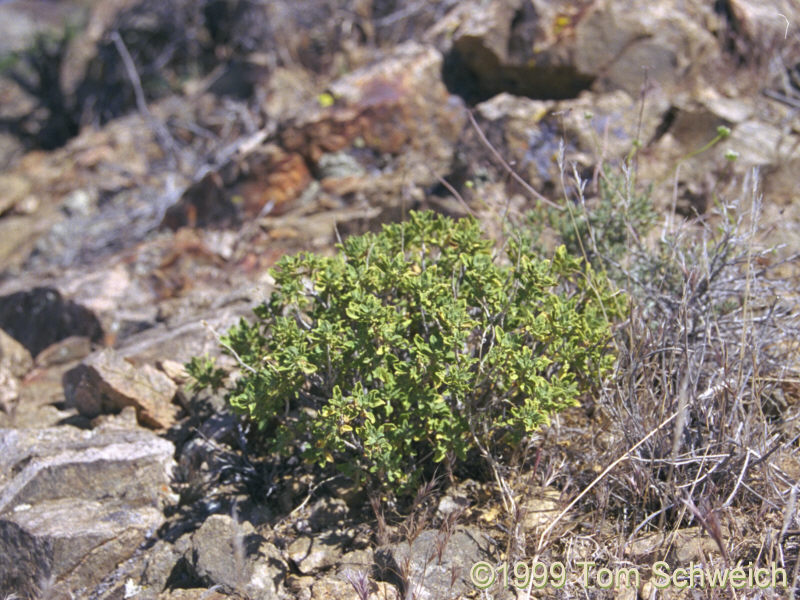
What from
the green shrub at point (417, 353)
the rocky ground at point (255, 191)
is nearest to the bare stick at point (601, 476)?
the rocky ground at point (255, 191)

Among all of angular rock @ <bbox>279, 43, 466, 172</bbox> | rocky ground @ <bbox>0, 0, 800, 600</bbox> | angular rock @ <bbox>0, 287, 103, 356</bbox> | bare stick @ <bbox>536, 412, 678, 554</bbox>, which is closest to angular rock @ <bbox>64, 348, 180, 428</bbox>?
rocky ground @ <bbox>0, 0, 800, 600</bbox>

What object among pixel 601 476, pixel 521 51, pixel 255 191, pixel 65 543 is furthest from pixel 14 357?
pixel 521 51

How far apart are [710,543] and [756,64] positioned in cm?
435

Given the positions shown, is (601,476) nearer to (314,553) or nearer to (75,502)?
(314,553)

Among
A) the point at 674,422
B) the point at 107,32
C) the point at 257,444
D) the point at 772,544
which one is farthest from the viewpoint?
the point at 107,32

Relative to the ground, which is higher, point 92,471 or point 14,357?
point 92,471

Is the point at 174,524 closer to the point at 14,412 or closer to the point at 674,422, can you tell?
the point at 14,412

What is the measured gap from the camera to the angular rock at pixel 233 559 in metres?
2.59

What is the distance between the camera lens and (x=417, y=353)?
252 centimetres

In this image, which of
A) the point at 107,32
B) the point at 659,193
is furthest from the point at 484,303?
the point at 107,32

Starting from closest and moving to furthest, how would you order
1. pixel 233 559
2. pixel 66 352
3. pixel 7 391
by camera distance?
pixel 233 559, pixel 7 391, pixel 66 352

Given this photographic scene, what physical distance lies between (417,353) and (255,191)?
3.35 metres

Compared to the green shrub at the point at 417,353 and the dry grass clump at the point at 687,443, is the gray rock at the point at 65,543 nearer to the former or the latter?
the green shrub at the point at 417,353

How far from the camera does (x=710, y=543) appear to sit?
2.46m
